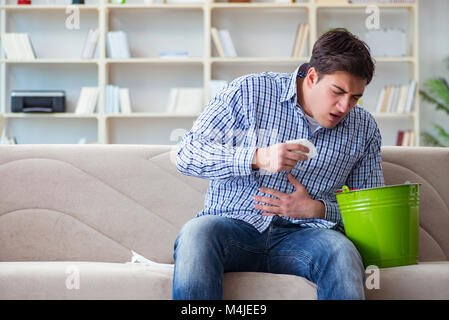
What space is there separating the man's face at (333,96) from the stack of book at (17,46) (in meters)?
3.84

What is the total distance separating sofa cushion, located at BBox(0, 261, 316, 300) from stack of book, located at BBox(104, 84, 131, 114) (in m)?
3.37

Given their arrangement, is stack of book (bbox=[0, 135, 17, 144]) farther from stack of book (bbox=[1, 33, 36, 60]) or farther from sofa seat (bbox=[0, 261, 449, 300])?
sofa seat (bbox=[0, 261, 449, 300])

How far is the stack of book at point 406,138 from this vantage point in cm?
486

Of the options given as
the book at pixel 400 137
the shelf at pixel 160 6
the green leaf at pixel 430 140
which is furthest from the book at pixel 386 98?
the shelf at pixel 160 6

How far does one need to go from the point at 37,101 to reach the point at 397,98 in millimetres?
3074

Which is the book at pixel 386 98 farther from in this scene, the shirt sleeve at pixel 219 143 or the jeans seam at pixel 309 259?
the jeans seam at pixel 309 259

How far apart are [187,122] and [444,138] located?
220cm

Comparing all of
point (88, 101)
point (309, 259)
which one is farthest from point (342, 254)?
point (88, 101)

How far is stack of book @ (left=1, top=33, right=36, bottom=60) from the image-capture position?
193 inches

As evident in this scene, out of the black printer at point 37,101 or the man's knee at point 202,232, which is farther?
the black printer at point 37,101

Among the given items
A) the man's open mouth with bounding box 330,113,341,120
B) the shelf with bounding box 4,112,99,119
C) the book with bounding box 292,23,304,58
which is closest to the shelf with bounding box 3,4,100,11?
the shelf with bounding box 4,112,99,119

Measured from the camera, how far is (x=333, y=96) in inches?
63.0

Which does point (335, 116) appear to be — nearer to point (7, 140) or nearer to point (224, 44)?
point (224, 44)

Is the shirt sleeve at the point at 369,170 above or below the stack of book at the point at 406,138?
above
